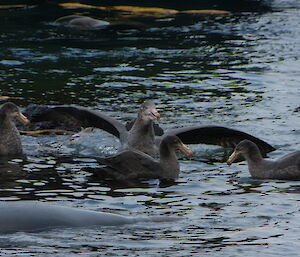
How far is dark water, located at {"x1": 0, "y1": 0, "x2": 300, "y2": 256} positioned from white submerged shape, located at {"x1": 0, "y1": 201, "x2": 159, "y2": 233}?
0.08 metres

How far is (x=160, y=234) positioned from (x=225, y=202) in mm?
1836

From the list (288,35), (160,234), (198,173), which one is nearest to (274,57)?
(288,35)

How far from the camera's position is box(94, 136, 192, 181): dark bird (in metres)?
11.1

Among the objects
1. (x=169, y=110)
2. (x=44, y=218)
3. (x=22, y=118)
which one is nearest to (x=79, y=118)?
(x=22, y=118)

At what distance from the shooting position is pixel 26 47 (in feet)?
74.8

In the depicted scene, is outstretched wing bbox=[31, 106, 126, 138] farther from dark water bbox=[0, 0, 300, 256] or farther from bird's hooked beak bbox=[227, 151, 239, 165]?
bird's hooked beak bbox=[227, 151, 239, 165]

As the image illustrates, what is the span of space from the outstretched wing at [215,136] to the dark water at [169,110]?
245mm

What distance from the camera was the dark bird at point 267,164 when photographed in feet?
36.7

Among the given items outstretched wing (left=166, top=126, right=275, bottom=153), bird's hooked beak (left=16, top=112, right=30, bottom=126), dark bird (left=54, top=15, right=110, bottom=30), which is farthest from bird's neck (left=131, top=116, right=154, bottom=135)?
dark bird (left=54, top=15, right=110, bottom=30)

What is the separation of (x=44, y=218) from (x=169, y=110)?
315 inches

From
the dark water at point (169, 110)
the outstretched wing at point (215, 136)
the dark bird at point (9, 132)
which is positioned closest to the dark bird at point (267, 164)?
the dark water at point (169, 110)

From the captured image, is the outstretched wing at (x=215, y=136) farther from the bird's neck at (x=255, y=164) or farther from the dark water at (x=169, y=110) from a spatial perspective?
the bird's neck at (x=255, y=164)

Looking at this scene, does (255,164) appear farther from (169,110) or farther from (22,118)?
(169,110)

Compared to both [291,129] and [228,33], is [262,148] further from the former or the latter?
[228,33]
